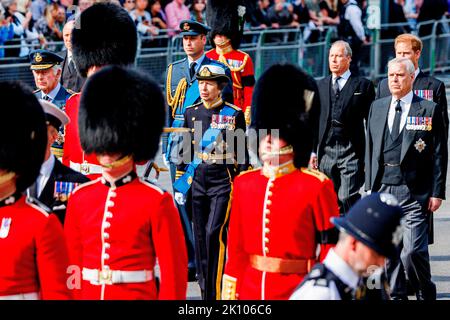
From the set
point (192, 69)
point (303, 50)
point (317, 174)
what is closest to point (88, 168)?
point (317, 174)

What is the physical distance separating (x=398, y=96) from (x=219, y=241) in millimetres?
1512

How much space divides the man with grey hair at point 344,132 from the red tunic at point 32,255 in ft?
13.6

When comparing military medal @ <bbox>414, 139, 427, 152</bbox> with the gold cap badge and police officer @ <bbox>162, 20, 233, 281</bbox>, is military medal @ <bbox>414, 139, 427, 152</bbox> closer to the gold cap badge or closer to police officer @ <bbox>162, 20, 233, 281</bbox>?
police officer @ <bbox>162, 20, 233, 281</bbox>

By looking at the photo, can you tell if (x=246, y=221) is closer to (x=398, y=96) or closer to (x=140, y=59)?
(x=398, y=96)

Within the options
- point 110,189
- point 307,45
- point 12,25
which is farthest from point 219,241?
point 307,45

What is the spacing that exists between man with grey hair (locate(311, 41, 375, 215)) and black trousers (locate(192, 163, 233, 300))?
37.9 inches

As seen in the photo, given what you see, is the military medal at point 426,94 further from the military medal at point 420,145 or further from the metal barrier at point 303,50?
the metal barrier at point 303,50

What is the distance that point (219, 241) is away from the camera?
27.2ft

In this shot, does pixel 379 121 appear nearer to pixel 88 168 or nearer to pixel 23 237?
pixel 88 168

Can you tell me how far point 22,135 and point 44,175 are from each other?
0.97 metres

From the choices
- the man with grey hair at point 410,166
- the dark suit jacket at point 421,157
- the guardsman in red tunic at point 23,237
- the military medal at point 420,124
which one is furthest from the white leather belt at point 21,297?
the military medal at point 420,124

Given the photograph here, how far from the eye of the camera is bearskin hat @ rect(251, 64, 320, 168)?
598 cm

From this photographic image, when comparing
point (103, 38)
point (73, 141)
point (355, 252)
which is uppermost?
point (103, 38)

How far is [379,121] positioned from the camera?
27.5ft
